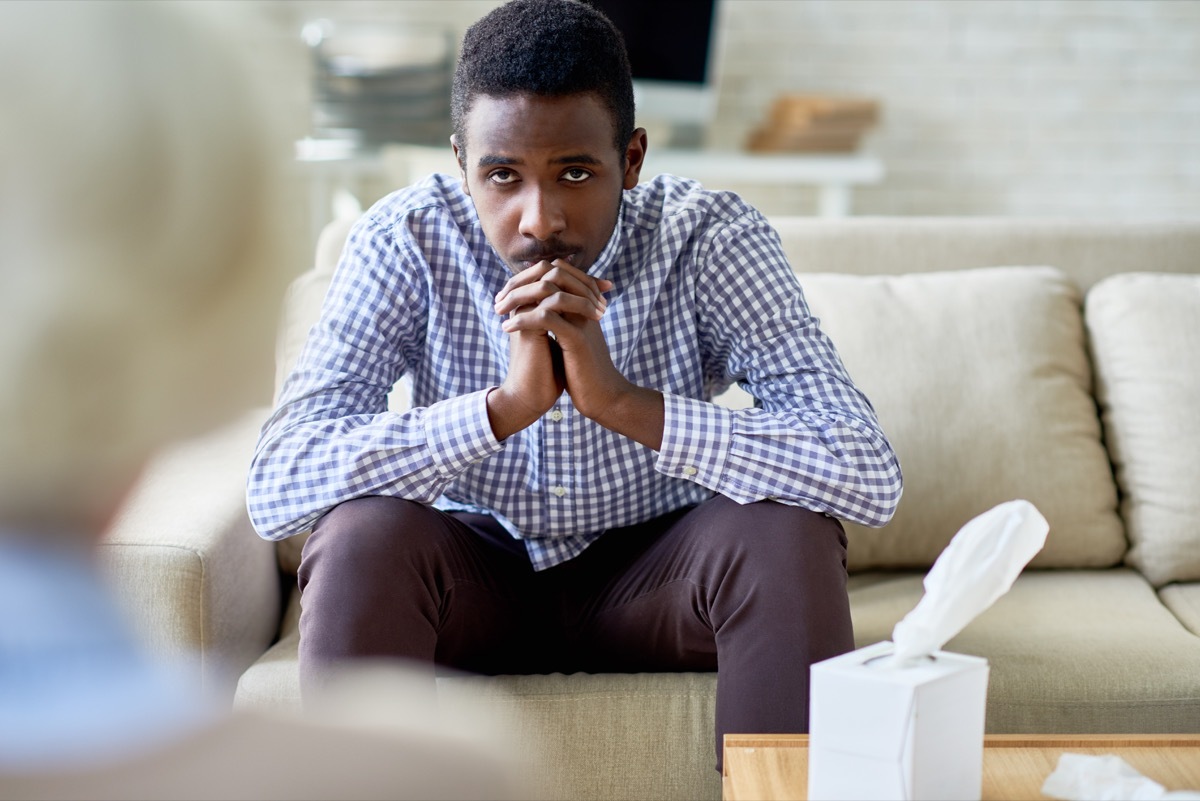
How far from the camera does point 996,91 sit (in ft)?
12.6

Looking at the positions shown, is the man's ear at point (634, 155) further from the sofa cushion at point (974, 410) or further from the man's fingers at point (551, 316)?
the sofa cushion at point (974, 410)

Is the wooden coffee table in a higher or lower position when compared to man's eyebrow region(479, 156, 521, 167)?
lower

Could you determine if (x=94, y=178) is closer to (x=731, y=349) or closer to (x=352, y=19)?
(x=731, y=349)

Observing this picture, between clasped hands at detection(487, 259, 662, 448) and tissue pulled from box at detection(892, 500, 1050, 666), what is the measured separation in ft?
1.50

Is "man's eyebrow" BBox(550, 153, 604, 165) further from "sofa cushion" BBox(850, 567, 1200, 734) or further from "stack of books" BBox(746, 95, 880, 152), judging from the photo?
"stack of books" BBox(746, 95, 880, 152)

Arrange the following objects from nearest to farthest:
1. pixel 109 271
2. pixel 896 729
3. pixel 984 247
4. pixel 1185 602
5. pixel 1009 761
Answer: pixel 109 271 < pixel 896 729 < pixel 1009 761 < pixel 1185 602 < pixel 984 247

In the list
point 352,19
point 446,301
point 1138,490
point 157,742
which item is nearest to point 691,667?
point 446,301

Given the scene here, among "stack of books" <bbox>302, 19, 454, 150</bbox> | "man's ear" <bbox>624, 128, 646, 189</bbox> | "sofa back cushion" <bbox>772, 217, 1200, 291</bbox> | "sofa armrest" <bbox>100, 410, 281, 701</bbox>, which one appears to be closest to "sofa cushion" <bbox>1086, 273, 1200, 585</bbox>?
"sofa back cushion" <bbox>772, 217, 1200, 291</bbox>

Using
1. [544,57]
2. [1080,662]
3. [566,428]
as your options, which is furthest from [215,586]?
[1080,662]

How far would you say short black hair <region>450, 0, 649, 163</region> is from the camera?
4.11 ft

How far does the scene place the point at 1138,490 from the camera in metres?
1.68

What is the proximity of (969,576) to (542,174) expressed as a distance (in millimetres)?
633

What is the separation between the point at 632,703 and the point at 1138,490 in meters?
0.82

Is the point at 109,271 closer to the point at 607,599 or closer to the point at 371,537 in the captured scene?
the point at 371,537
